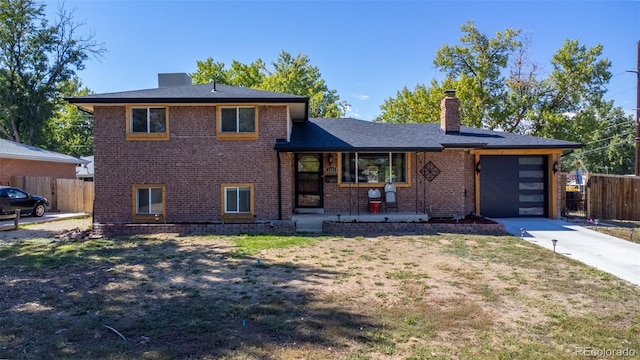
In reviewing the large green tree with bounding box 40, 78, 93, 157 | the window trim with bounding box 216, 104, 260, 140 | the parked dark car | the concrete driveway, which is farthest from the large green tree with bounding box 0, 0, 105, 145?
the concrete driveway

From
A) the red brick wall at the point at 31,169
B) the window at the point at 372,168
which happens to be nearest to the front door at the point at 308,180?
the window at the point at 372,168

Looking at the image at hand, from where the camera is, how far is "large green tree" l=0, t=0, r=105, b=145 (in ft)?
87.6

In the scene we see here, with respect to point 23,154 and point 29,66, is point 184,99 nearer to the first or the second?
point 23,154

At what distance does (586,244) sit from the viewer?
357 inches

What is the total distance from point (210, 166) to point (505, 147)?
405 inches

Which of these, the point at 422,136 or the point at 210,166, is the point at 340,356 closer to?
the point at 210,166

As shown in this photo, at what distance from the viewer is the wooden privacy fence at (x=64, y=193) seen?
18.2 metres

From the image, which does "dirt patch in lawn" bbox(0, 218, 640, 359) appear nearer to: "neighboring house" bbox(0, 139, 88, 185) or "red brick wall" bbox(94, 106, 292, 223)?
"red brick wall" bbox(94, 106, 292, 223)

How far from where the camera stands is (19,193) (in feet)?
50.3

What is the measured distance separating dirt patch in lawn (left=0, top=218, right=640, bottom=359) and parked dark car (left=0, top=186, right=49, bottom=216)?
8.35 meters

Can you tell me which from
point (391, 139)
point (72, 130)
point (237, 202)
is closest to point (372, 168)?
point (391, 139)

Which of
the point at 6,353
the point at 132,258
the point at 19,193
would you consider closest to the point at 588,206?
the point at 132,258

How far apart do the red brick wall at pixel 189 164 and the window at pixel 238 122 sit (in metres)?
0.20

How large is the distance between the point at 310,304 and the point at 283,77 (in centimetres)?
3024
